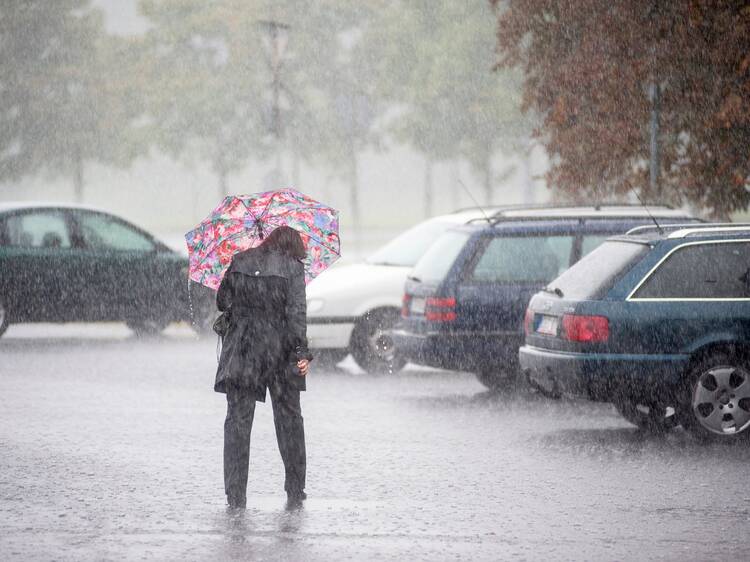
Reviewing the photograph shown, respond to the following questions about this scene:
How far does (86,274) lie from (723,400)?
409 inches

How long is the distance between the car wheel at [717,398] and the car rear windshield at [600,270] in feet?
2.72

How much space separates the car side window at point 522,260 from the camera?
45.7 ft

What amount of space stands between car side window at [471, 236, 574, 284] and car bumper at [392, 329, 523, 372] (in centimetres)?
53

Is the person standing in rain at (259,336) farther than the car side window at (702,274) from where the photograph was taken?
No

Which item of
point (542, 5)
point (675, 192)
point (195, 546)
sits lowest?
point (195, 546)

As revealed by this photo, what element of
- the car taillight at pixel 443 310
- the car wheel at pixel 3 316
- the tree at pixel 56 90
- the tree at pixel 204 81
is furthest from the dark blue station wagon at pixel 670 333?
the tree at pixel 56 90

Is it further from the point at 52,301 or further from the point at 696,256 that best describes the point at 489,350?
the point at 52,301

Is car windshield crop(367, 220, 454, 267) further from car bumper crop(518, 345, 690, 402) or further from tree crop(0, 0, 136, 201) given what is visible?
tree crop(0, 0, 136, 201)

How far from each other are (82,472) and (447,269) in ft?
16.5

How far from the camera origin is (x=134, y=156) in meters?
53.9

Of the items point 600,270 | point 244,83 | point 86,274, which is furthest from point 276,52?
point 244,83

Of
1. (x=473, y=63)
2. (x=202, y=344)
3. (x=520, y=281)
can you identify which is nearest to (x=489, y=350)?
(x=520, y=281)

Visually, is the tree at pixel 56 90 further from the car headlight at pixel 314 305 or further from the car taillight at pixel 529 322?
the car taillight at pixel 529 322

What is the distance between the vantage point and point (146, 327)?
20.6 m
